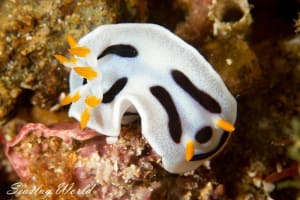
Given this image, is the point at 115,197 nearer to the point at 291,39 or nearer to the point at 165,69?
the point at 165,69

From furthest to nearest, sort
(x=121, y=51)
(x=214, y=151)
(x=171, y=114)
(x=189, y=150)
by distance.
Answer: (x=121, y=51) → (x=214, y=151) → (x=171, y=114) → (x=189, y=150)

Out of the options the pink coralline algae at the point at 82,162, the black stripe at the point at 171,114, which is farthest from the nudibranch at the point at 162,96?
the pink coralline algae at the point at 82,162

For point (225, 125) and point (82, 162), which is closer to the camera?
point (225, 125)

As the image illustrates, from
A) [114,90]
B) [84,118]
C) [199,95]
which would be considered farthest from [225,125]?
[84,118]

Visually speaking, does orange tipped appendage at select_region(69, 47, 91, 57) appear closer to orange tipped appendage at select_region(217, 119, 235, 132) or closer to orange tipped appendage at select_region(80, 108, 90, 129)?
orange tipped appendage at select_region(80, 108, 90, 129)

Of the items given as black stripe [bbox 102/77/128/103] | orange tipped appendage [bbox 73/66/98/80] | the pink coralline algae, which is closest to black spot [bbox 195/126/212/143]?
the pink coralline algae

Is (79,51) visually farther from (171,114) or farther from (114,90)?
(171,114)
